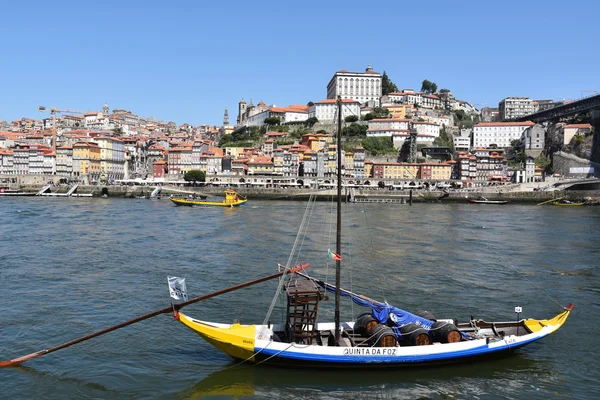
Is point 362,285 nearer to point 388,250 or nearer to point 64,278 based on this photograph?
point 388,250

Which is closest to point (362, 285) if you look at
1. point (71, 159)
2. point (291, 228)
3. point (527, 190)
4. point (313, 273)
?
point (313, 273)

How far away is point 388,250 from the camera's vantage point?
2522cm

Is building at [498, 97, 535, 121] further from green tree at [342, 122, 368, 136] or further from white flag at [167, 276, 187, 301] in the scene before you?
white flag at [167, 276, 187, 301]

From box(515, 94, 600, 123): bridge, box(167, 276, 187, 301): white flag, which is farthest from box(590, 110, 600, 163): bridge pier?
box(167, 276, 187, 301): white flag

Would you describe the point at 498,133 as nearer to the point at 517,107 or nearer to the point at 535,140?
the point at 535,140

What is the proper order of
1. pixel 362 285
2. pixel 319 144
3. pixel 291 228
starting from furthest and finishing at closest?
1. pixel 319 144
2. pixel 291 228
3. pixel 362 285

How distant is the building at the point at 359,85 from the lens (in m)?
114

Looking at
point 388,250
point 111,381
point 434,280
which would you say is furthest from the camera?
point 388,250

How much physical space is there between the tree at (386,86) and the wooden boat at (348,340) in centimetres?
11248

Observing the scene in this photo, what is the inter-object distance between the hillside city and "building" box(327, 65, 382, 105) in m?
0.22

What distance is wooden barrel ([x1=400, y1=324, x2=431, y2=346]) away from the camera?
10.5 meters

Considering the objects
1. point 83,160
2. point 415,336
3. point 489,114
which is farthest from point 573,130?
point 415,336

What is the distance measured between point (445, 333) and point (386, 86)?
379 feet

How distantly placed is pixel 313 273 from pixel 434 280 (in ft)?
14.2
